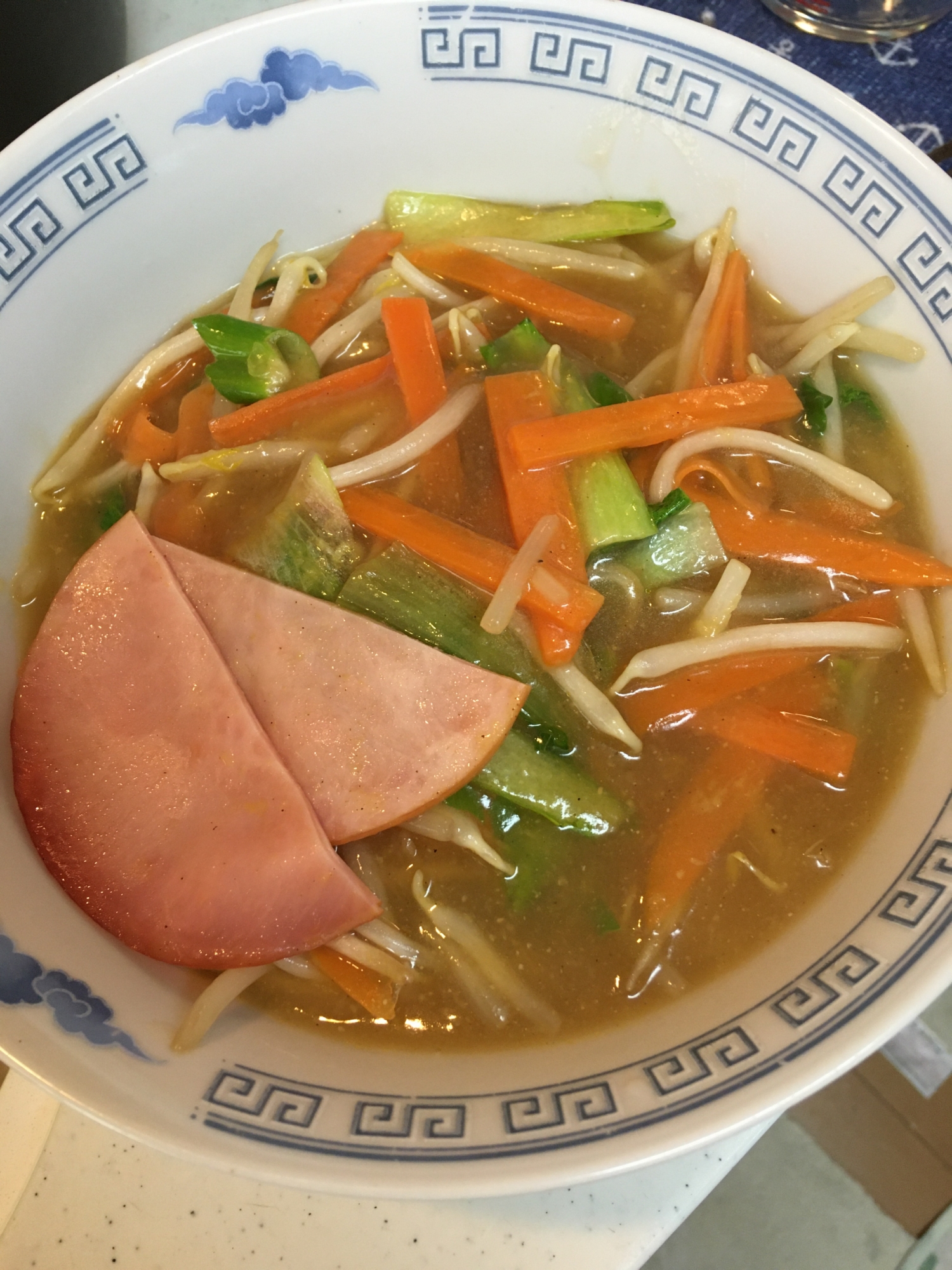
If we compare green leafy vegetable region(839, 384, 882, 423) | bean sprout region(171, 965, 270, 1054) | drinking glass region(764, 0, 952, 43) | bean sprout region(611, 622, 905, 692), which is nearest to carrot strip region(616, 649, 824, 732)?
bean sprout region(611, 622, 905, 692)

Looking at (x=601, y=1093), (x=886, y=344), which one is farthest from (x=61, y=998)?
(x=886, y=344)

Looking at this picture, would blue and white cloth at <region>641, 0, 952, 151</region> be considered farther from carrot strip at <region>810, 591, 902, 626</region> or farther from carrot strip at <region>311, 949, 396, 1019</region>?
carrot strip at <region>311, 949, 396, 1019</region>

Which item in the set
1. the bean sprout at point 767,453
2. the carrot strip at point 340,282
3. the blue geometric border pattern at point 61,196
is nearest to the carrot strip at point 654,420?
the bean sprout at point 767,453

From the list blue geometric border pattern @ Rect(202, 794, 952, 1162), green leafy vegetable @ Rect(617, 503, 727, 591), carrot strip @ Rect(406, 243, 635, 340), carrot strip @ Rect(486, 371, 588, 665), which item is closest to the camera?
blue geometric border pattern @ Rect(202, 794, 952, 1162)

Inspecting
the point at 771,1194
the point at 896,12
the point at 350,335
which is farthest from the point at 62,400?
the point at 771,1194

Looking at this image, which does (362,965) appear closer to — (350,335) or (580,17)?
(350,335)

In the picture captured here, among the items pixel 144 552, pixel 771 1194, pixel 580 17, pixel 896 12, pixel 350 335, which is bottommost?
pixel 771 1194

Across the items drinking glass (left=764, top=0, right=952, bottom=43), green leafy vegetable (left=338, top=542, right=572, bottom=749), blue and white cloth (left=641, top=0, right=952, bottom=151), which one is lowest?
green leafy vegetable (left=338, top=542, right=572, bottom=749)
